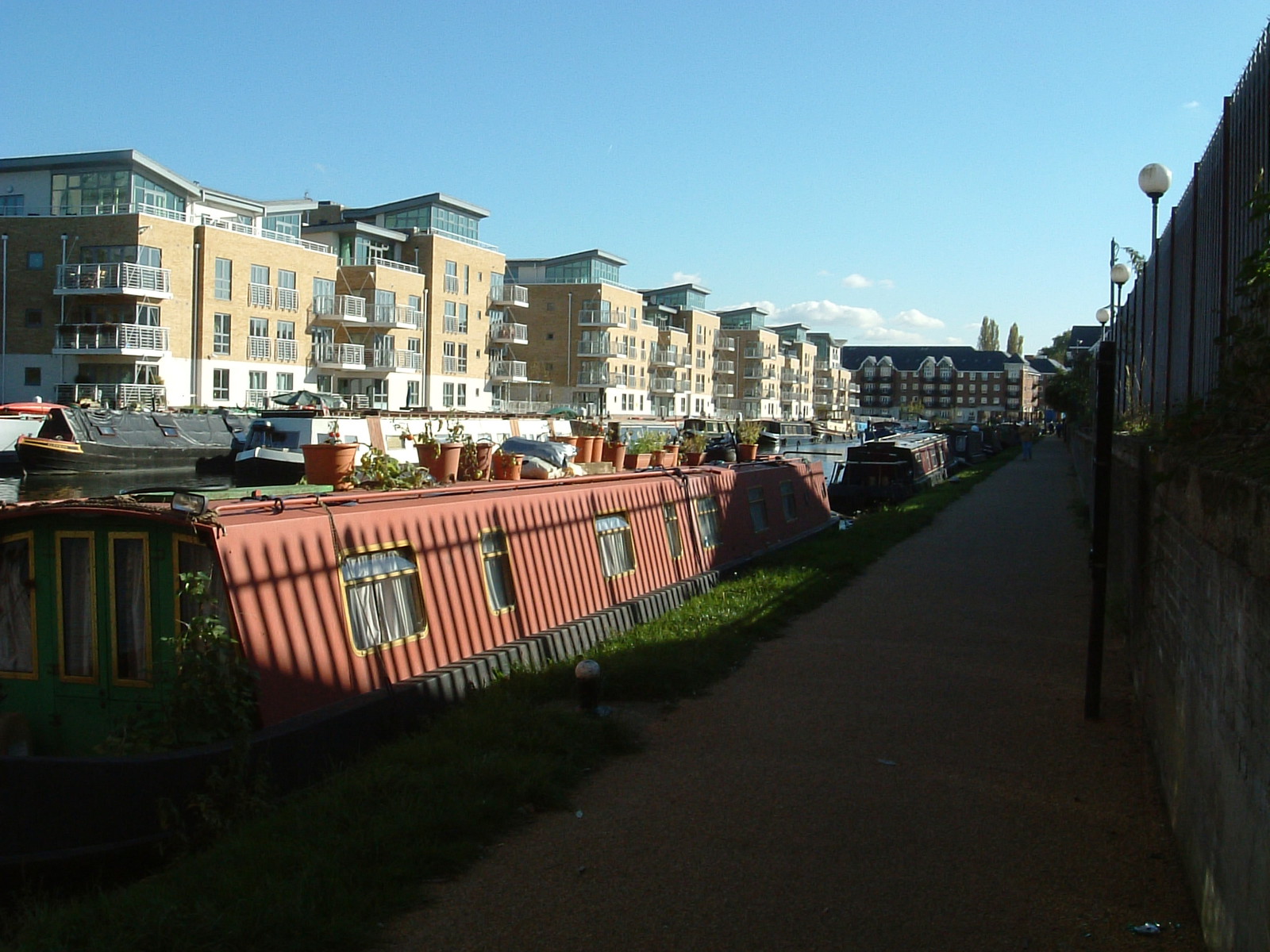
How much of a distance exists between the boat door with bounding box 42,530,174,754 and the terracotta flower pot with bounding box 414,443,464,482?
4.58 metres

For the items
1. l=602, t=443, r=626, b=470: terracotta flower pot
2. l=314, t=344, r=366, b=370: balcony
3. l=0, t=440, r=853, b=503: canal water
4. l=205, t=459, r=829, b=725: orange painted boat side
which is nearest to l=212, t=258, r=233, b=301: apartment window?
l=314, t=344, r=366, b=370: balcony

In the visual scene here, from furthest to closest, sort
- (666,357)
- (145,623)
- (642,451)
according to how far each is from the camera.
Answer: (666,357)
(642,451)
(145,623)

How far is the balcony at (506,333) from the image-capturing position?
67.8m

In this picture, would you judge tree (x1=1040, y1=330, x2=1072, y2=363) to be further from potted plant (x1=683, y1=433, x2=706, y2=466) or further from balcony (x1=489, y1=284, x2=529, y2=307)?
potted plant (x1=683, y1=433, x2=706, y2=466)

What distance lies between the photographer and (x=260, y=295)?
1960 inches

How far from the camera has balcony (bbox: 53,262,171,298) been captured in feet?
145

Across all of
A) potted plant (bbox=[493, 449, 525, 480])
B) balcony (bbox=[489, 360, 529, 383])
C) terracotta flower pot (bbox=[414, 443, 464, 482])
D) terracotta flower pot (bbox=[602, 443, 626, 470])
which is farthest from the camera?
balcony (bbox=[489, 360, 529, 383])

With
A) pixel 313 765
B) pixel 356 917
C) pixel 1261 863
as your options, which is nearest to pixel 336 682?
pixel 313 765

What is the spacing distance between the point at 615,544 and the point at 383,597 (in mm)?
4146

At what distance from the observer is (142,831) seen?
19.5 feet

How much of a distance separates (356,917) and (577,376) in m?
72.1

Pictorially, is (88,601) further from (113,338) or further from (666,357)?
(666,357)

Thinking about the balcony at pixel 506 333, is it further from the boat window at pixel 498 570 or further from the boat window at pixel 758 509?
the boat window at pixel 498 570

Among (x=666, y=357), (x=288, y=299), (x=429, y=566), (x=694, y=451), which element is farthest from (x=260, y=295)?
(x=429, y=566)
